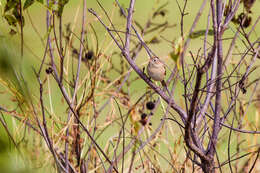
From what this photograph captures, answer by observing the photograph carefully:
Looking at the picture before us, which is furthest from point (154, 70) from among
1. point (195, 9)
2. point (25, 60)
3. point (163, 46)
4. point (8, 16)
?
point (195, 9)

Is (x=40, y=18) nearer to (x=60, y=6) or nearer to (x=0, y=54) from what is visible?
(x=60, y=6)

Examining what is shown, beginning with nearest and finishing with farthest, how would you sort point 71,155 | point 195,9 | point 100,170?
1. point 71,155
2. point 100,170
3. point 195,9

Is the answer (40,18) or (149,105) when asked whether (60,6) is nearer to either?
(149,105)

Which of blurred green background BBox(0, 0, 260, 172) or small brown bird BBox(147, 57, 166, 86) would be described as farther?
small brown bird BBox(147, 57, 166, 86)

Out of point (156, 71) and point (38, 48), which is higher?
point (156, 71)

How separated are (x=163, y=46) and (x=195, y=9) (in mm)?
990

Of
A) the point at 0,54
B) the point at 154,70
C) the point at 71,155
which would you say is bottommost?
the point at 0,54

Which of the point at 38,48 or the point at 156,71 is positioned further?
the point at 156,71

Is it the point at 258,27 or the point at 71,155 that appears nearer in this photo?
the point at 71,155

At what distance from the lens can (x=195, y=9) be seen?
4.86m

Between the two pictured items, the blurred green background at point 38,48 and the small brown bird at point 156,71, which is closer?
the blurred green background at point 38,48

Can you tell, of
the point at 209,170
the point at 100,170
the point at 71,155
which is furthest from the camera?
the point at 100,170

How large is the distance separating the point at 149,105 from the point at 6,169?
910 mm

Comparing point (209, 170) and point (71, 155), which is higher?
point (71, 155)
